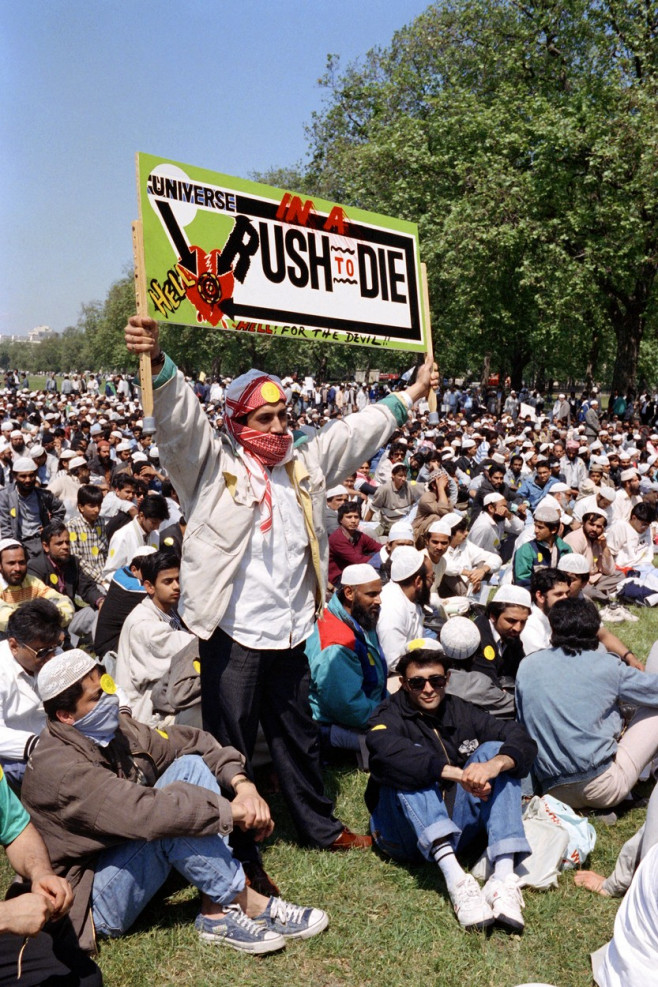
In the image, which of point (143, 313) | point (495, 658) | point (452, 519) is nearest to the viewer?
point (143, 313)

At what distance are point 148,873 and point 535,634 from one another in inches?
110

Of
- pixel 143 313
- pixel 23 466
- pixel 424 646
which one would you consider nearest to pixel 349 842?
pixel 424 646

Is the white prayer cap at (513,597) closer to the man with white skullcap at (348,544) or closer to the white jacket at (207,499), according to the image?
the white jacket at (207,499)

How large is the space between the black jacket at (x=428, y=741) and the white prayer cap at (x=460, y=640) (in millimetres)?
671

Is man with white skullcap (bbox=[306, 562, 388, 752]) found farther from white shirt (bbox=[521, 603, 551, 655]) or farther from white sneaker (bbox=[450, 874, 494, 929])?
white sneaker (bbox=[450, 874, 494, 929])

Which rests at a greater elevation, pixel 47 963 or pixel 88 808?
pixel 88 808

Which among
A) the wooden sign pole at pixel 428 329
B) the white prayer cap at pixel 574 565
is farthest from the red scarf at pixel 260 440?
the white prayer cap at pixel 574 565

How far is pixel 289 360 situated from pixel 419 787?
1974 inches

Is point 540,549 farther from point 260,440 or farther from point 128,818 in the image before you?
point 128,818

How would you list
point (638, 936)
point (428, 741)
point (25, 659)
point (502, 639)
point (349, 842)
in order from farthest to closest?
point (502, 639), point (25, 659), point (349, 842), point (428, 741), point (638, 936)

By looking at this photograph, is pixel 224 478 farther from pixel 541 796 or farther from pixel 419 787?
pixel 541 796

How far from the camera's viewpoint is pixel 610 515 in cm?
1124

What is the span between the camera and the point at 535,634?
532cm

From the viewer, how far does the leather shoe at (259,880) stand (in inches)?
146
